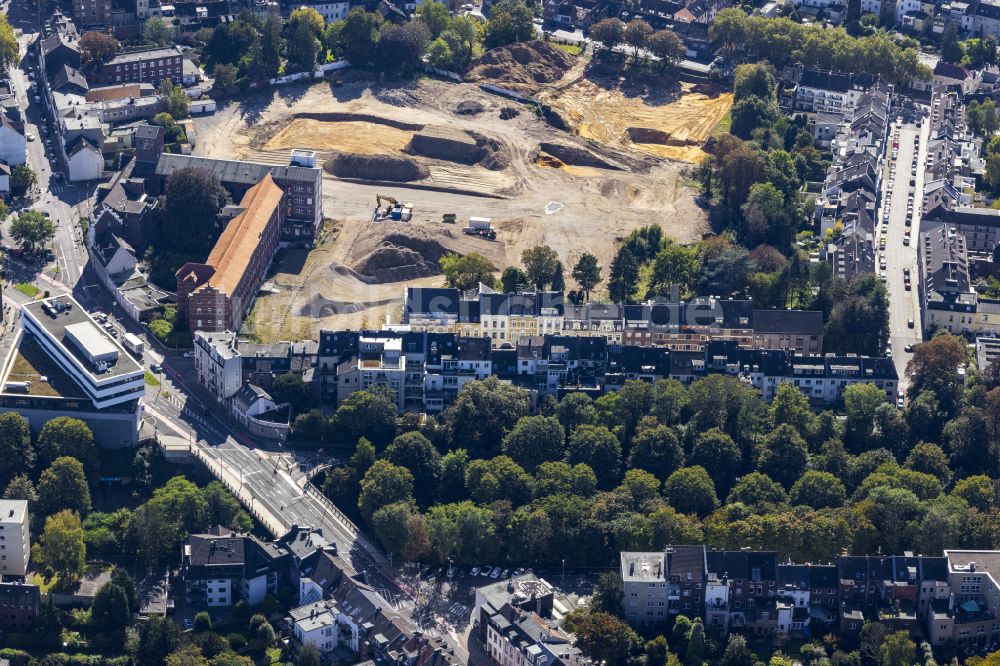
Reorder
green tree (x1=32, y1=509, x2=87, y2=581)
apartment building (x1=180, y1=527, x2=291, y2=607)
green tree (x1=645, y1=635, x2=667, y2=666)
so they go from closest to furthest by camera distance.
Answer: green tree (x1=645, y1=635, x2=667, y2=666), apartment building (x1=180, y1=527, x2=291, y2=607), green tree (x1=32, y1=509, x2=87, y2=581)

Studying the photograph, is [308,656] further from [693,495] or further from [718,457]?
[718,457]

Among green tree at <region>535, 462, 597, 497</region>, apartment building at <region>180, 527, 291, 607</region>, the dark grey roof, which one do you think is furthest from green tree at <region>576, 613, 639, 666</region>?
the dark grey roof

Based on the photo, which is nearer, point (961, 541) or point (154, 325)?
point (961, 541)

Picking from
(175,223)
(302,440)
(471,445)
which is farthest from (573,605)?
(175,223)

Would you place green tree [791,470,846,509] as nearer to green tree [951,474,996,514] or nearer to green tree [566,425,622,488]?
green tree [951,474,996,514]

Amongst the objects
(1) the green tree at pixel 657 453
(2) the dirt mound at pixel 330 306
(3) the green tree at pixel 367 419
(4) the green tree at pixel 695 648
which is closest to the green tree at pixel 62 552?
(3) the green tree at pixel 367 419

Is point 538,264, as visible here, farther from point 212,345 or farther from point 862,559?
point 862,559
